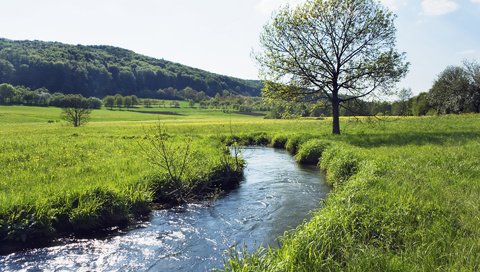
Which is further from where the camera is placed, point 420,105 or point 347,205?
point 420,105

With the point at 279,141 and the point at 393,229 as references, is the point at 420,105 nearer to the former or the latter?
the point at 279,141

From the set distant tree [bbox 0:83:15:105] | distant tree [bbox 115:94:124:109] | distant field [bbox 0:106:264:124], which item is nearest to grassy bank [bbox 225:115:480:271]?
distant field [bbox 0:106:264:124]

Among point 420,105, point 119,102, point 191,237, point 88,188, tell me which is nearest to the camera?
point 191,237

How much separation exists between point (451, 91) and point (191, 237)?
2839 inches

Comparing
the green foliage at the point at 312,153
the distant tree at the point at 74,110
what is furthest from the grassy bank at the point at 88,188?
the distant tree at the point at 74,110

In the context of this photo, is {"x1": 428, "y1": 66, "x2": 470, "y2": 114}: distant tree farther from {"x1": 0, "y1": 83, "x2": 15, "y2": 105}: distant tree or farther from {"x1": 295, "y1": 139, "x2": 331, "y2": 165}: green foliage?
{"x1": 0, "y1": 83, "x2": 15, "y2": 105}: distant tree

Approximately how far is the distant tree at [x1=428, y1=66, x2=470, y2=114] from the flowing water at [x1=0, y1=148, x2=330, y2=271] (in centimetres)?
6446

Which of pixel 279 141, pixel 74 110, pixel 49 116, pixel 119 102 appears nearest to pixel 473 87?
pixel 279 141

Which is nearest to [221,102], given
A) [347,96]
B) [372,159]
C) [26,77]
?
[26,77]

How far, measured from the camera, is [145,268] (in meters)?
7.65

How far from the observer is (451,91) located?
66.8m

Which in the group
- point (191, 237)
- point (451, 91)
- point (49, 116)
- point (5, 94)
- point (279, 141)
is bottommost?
point (191, 237)

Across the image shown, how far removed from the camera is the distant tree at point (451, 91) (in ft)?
216

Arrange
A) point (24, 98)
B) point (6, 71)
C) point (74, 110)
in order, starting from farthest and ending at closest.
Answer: point (6, 71) → point (24, 98) → point (74, 110)
